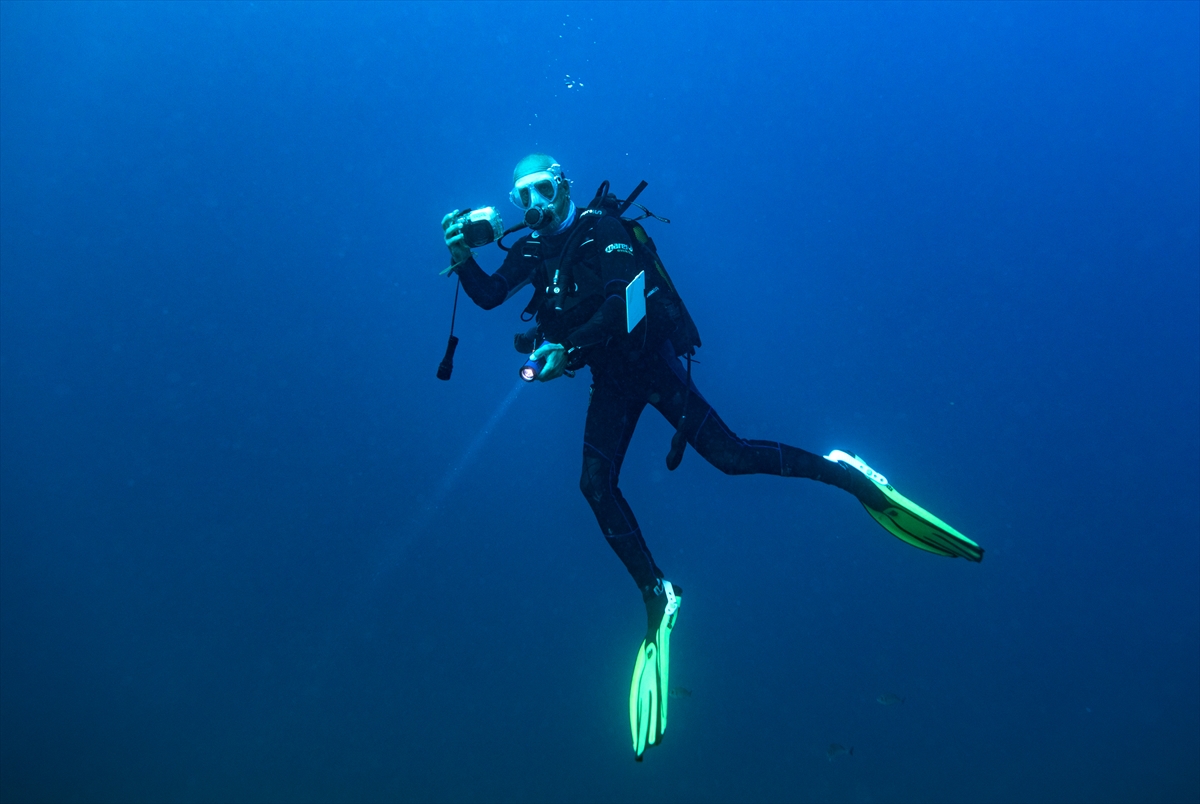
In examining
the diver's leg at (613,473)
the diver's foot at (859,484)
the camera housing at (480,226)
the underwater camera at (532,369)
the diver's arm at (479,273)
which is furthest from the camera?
the diver's foot at (859,484)

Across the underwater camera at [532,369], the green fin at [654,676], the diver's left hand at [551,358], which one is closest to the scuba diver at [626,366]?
the green fin at [654,676]

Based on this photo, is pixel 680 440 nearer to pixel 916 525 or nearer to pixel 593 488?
pixel 593 488

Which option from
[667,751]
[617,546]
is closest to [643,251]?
[617,546]

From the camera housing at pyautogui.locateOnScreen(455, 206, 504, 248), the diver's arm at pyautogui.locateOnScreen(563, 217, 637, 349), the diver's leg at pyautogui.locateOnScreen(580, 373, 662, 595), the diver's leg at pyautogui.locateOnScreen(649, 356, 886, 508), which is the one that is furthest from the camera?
the diver's leg at pyautogui.locateOnScreen(649, 356, 886, 508)

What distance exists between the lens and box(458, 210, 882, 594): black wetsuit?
3.52 metres

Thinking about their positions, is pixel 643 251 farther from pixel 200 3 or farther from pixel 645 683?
pixel 200 3

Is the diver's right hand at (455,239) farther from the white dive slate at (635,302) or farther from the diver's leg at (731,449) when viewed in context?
the diver's leg at (731,449)

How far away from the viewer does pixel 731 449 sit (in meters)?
3.71

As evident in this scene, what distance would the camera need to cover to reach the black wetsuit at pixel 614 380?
3.52 metres

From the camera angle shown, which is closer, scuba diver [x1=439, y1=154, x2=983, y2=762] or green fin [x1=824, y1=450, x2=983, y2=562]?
scuba diver [x1=439, y1=154, x2=983, y2=762]

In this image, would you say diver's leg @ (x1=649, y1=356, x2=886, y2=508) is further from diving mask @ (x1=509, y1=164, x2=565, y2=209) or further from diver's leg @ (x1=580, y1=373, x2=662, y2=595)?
diving mask @ (x1=509, y1=164, x2=565, y2=209)

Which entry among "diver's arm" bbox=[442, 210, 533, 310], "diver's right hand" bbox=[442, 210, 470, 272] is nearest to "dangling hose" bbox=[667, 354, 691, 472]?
"diver's arm" bbox=[442, 210, 533, 310]

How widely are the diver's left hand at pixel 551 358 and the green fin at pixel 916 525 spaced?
1884 mm

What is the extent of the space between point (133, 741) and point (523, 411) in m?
8.20
